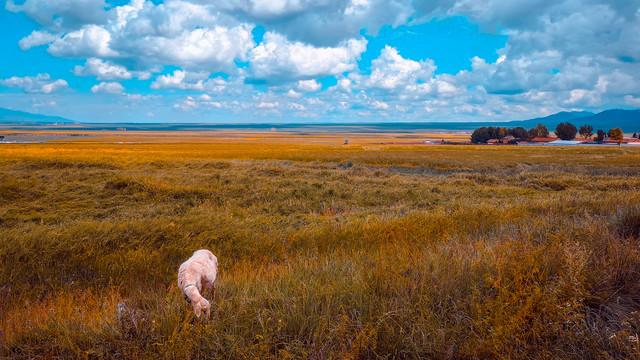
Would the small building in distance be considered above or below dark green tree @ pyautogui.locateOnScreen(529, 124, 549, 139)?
below

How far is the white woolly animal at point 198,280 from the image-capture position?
3.48m

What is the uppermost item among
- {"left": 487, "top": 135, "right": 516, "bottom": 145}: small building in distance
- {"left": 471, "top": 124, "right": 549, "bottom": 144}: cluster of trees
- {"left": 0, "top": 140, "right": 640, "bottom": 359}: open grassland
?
{"left": 471, "top": 124, "right": 549, "bottom": 144}: cluster of trees

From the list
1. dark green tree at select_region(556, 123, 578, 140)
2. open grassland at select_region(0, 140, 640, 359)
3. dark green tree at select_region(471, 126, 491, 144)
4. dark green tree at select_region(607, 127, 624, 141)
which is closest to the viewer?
open grassland at select_region(0, 140, 640, 359)

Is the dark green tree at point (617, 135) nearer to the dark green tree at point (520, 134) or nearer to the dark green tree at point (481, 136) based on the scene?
the dark green tree at point (520, 134)

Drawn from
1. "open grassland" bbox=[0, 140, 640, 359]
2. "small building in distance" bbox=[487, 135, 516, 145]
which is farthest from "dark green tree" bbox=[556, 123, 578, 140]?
"open grassland" bbox=[0, 140, 640, 359]

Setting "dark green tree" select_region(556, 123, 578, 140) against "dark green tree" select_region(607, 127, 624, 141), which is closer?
"dark green tree" select_region(607, 127, 624, 141)

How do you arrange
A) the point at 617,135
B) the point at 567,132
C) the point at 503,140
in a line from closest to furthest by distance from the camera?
the point at 617,135 < the point at 503,140 < the point at 567,132

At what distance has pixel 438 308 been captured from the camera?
12.0 ft

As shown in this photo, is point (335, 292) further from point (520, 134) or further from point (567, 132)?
point (567, 132)

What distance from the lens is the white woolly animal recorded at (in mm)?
3480

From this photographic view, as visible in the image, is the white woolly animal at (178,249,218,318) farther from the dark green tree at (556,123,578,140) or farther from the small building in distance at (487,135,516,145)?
the dark green tree at (556,123,578,140)

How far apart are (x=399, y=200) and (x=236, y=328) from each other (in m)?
13.8

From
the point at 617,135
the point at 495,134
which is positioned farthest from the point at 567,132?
the point at 495,134

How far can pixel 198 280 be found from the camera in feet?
13.1
